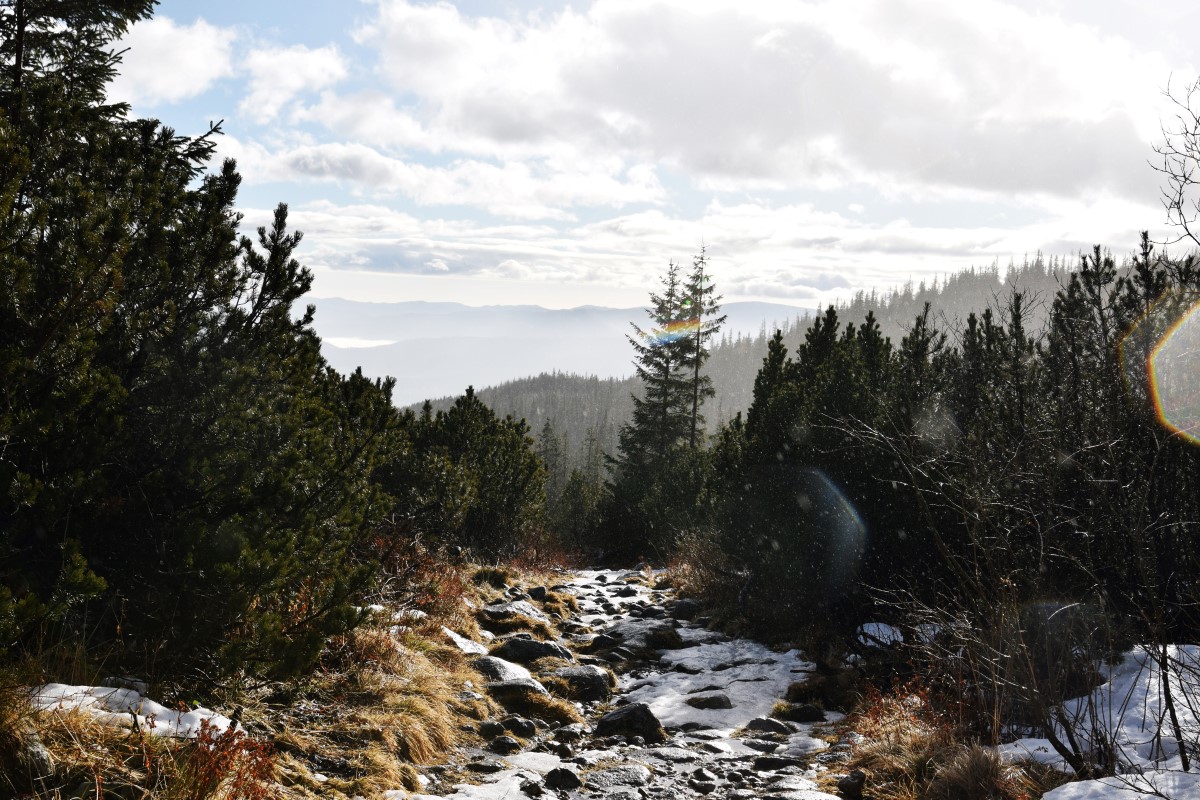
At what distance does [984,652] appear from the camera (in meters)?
5.06

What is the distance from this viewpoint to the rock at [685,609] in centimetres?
1333

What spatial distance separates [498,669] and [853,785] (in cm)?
410

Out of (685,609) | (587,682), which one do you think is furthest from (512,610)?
(685,609)

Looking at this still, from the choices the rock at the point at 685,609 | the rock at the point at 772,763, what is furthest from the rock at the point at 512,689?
the rock at the point at 685,609

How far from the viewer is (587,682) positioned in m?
8.52

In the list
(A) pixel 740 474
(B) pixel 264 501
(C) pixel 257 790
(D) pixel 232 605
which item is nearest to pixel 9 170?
(B) pixel 264 501

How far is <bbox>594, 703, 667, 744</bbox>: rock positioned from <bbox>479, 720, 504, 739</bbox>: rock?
3.56ft

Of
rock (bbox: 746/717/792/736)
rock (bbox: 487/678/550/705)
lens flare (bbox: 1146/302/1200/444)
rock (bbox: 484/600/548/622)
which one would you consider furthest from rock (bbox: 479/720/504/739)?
lens flare (bbox: 1146/302/1200/444)

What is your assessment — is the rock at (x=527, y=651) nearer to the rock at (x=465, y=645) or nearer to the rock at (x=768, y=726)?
the rock at (x=465, y=645)

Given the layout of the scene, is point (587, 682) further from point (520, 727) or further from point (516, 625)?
point (516, 625)

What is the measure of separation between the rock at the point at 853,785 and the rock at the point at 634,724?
6.55 ft

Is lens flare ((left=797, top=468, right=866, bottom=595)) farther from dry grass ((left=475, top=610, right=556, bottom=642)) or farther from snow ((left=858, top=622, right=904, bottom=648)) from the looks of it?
dry grass ((left=475, top=610, right=556, bottom=642))

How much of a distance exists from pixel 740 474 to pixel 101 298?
9.83 m

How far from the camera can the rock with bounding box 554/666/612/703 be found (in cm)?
835
